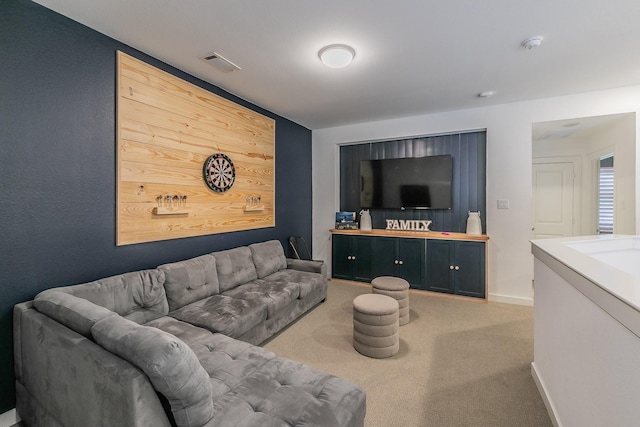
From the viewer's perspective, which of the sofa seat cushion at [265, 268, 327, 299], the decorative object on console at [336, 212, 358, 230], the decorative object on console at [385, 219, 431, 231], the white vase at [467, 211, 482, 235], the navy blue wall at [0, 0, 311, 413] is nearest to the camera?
the navy blue wall at [0, 0, 311, 413]

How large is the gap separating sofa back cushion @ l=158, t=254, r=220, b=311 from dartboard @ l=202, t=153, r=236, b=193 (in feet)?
2.74

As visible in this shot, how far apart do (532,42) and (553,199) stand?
393 cm

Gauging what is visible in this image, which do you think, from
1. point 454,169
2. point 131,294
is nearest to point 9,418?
point 131,294

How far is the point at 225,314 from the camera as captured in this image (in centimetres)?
231

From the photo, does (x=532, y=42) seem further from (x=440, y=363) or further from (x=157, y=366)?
(x=157, y=366)

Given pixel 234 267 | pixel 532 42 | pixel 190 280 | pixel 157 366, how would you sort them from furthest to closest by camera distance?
pixel 234 267 → pixel 190 280 → pixel 532 42 → pixel 157 366

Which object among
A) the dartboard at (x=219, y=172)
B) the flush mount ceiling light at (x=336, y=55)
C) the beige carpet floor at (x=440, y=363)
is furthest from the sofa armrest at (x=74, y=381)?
the flush mount ceiling light at (x=336, y=55)

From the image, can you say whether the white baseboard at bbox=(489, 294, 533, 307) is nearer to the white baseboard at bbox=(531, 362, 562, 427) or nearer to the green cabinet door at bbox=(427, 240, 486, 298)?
the green cabinet door at bbox=(427, 240, 486, 298)

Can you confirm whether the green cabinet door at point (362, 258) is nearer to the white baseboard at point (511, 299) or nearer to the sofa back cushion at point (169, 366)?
the white baseboard at point (511, 299)

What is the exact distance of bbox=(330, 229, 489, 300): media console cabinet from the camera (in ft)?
12.7

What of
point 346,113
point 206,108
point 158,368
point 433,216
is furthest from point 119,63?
point 433,216

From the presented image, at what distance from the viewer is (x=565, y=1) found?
184cm

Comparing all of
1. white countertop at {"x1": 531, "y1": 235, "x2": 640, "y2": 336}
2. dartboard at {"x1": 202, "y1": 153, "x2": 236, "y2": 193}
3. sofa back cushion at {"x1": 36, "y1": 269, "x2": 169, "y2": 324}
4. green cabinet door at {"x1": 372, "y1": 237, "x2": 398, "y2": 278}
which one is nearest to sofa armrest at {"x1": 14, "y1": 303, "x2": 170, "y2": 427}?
sofa back cushion at {"x1": 36, "y1": 269, "x2": 169, "y2": 324}

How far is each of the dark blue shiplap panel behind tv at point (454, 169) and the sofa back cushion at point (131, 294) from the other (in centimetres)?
344
